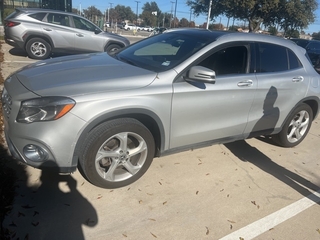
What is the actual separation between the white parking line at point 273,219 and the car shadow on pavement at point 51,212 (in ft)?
4.38

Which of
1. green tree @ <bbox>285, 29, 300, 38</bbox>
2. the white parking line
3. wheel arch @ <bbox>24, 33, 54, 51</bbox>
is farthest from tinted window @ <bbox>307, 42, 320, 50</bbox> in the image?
green tree @ <bbox>285, 29, 300, 38</bbox>

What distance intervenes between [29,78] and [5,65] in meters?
6.40

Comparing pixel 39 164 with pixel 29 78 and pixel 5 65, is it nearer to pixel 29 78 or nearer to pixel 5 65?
pixel 29 78

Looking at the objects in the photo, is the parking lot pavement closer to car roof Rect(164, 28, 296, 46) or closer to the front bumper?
the front bumper

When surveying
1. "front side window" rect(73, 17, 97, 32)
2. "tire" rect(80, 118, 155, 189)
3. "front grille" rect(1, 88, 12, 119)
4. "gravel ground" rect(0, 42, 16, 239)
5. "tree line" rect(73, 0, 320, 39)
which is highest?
"tree line" rect(73, 0, 320, 39)

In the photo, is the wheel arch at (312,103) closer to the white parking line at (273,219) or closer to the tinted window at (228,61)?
the tinted window at (228,61)

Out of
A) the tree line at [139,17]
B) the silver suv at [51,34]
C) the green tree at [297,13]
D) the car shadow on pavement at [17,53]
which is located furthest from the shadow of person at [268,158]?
the tree line at [139,17]

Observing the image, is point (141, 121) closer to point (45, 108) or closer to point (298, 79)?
point (45, 108)

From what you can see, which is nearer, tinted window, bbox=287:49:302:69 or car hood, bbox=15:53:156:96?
car hood, bbox=15:53:156:96

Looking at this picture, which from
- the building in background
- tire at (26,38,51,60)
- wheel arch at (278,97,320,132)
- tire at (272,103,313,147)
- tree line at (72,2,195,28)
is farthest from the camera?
tree line at (72,2,195,28)

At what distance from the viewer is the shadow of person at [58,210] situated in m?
2.51

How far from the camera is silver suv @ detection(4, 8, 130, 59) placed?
31.0 feet

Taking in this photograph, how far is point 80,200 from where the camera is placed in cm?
295

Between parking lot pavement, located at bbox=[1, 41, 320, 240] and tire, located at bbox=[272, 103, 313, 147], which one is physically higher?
tire, located at bbox=[272, 103, 313, 147]
